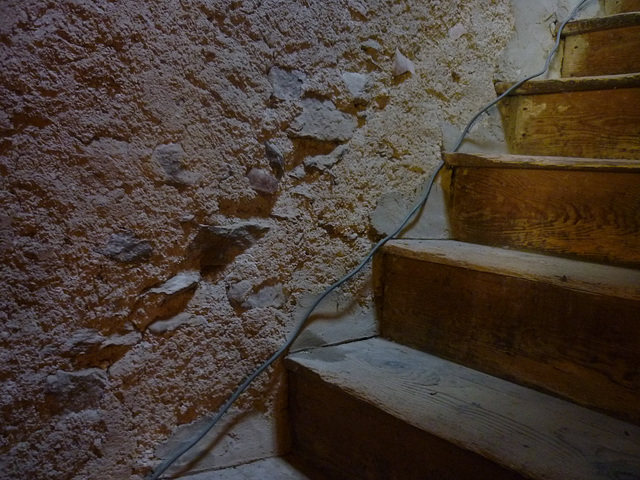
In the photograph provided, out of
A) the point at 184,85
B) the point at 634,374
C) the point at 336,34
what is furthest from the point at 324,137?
the point at 634,374

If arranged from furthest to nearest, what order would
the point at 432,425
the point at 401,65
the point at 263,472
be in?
the point at 401,65
the point at 263,472
the point at 432,425

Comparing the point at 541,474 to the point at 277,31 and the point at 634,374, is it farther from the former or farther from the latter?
the point at 277,31

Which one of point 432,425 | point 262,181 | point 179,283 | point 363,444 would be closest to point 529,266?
point 432,425

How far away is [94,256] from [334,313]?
0.61 meters

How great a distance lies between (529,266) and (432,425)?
0.42 m

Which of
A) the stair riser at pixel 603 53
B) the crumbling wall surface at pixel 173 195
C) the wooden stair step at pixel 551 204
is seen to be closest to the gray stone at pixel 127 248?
the crumbling wall surface at pixel 173 195

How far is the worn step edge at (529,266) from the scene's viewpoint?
0.92m

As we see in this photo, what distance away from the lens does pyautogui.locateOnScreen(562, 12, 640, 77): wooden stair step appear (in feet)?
5.22

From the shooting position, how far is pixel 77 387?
2.96ft

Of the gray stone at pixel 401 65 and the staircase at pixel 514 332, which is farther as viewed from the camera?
the gray stone at pixel 401 65

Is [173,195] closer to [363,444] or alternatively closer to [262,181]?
[262,181]

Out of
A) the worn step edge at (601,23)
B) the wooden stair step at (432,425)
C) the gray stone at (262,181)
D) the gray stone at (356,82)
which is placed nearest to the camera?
the wooden stair step at (432,425)

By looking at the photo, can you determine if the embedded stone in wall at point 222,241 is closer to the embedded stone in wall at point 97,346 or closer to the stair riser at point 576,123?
the embedded stone in wall at point 97,346

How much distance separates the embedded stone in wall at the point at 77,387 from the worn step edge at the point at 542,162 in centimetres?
104
